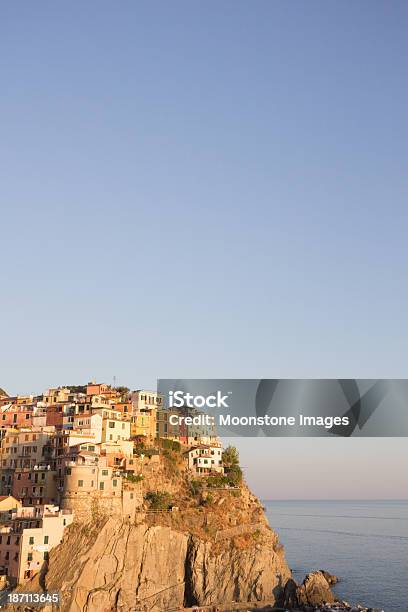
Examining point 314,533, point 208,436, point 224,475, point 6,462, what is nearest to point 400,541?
point 314,533

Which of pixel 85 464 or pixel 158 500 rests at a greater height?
pixel 85 464

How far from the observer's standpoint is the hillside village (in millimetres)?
67438

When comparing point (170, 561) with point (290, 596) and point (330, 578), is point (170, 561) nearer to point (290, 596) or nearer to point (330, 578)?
point (290, 596)

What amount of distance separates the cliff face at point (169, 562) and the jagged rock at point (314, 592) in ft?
8.19

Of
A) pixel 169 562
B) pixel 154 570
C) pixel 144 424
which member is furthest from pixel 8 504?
pixel 144 424

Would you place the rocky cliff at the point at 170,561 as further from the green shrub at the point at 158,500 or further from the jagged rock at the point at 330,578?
the jagged rock at the point at 330,578

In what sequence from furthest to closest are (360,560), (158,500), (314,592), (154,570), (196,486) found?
1. (360,560)
2. (196,486)
3. (314,592)
4. (158,500)
5. (154,570)

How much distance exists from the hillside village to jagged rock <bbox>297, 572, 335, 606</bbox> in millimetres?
15148

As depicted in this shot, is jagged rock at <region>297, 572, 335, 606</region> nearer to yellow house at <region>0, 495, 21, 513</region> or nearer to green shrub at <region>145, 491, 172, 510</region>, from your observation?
green shrub at <region>145, 491, 172, 510</region>

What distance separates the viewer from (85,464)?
72.6m

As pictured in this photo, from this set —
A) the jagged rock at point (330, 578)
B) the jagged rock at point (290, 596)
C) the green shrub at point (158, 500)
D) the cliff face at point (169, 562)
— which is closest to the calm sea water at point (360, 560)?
the jagged rock at point (330, 578)

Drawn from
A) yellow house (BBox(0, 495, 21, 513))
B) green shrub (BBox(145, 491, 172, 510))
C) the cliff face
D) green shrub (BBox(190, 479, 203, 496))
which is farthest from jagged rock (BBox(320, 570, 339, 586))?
yellow house (BBox(0, 495, 21, 513))

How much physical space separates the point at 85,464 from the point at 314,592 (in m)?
31.9

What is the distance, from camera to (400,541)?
16025 centimetres
